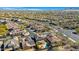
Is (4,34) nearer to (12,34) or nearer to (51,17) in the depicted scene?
(12,34)

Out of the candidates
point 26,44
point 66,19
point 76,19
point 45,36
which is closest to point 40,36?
point 45,36

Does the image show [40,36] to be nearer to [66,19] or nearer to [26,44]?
[26,44]

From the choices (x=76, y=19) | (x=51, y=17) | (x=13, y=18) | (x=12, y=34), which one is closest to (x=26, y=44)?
(x=12, y=34)
